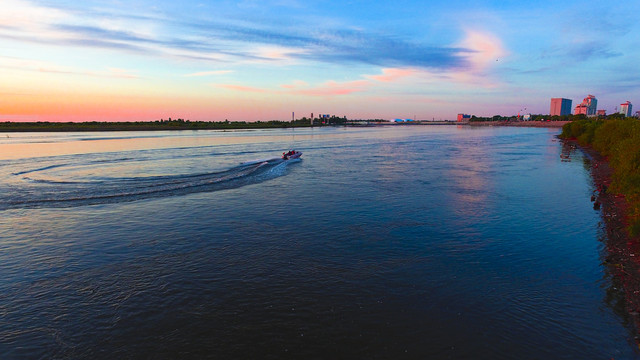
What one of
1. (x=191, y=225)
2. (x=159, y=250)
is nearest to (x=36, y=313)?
(x=159, y=250)

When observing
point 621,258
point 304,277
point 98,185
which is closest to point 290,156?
point 98,185

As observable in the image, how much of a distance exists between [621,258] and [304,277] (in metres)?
12.3

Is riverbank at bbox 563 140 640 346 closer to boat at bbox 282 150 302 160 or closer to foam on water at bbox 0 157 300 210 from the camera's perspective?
foam on water at bbox 0 157 300 210

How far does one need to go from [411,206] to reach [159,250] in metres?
14.8

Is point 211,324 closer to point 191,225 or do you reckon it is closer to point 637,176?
point 191,225

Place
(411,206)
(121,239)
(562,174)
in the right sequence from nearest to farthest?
(121,239)
(411,206)
(562,174)

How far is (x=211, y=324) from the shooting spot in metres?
9.52

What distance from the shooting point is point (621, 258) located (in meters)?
13.6

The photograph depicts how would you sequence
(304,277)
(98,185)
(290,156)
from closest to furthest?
(304,277), (98,185), (290,156)

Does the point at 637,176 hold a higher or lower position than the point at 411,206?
higher

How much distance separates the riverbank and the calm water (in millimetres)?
291

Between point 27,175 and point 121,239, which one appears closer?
point 121,239

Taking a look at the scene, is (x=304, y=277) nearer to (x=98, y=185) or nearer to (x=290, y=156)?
(x=98, y=185)

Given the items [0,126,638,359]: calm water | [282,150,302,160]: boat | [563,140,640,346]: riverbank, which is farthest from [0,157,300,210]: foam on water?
[563,140,640,346]: riverbank
